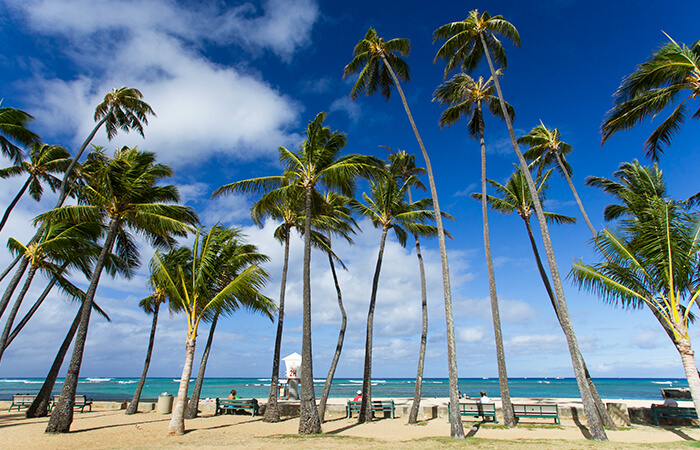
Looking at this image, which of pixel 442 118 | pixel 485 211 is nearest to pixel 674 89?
pixel 485 211

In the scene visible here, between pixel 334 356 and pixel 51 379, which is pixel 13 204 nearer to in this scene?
pixel 51 379

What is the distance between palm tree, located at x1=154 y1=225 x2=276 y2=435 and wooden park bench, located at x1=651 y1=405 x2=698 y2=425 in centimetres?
1344

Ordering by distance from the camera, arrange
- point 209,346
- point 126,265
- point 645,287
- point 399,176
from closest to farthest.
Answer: point 645,287
point 209,346
point 126,265
point 399,176

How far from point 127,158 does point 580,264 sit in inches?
616

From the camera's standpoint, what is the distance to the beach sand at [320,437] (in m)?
8.98

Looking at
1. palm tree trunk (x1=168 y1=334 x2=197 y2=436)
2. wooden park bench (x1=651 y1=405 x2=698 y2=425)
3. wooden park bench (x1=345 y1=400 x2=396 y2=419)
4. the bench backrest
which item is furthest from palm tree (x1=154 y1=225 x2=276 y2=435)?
wooden park bench (x1=651 y1=405 x2=698 y2=425)

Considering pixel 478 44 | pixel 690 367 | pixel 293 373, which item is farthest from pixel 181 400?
pixel 478 44

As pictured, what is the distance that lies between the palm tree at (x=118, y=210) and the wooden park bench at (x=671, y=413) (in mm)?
16806

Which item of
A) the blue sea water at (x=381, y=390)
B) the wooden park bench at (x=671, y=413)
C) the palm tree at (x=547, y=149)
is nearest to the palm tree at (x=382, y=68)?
the palm tree at (x=547, y=149)

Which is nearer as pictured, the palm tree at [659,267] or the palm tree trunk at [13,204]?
the palm tree at [659,267]

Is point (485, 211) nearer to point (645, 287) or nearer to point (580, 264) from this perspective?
point (580, 264)

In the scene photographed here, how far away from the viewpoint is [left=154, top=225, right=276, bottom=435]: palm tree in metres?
10.9

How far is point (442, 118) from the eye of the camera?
638 inches

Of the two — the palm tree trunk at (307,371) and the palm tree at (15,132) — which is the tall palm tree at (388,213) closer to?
the palm tree trunk at (307,371)
